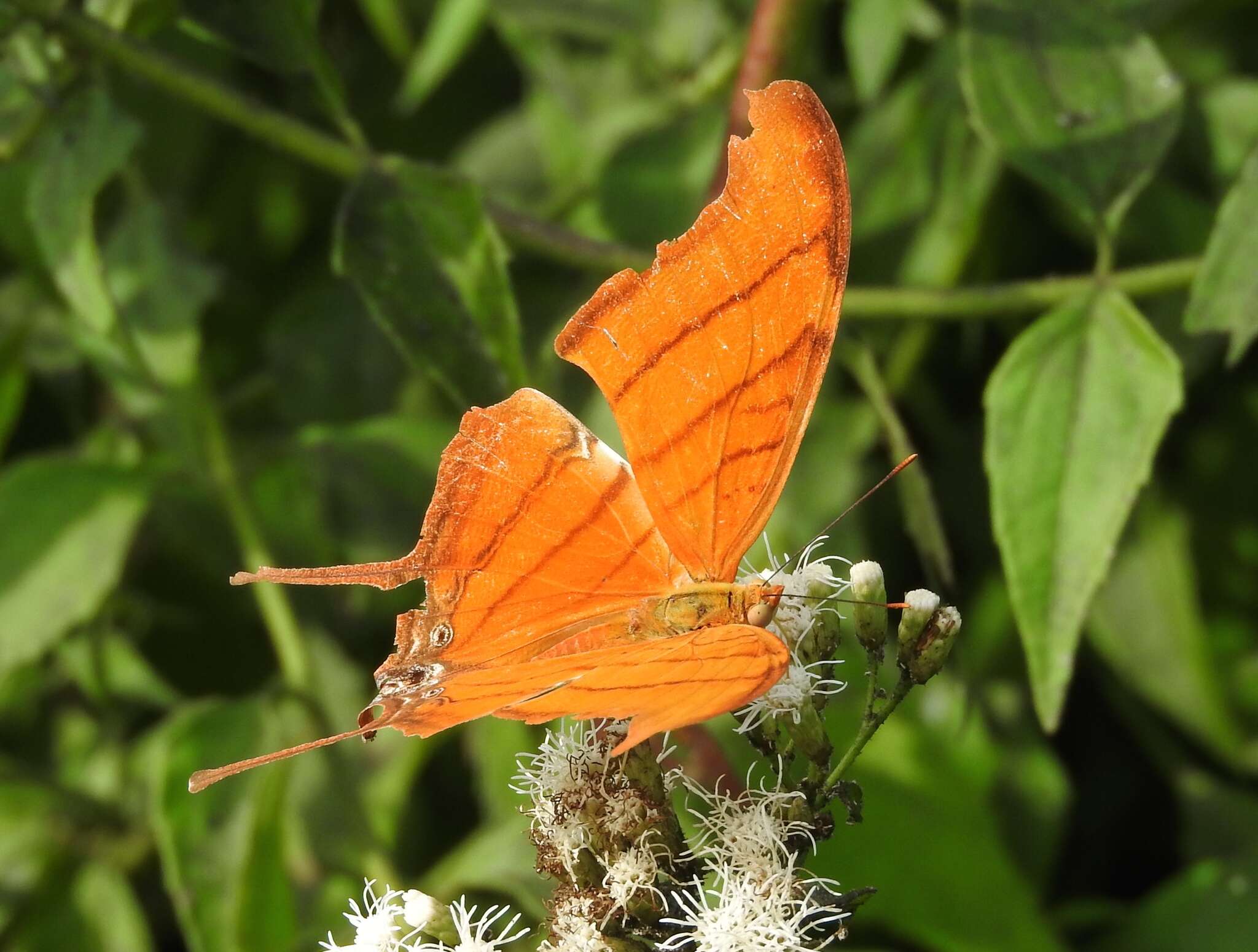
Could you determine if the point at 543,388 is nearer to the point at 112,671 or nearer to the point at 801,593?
the point at 801,593

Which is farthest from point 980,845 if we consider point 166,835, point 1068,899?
point 166,835

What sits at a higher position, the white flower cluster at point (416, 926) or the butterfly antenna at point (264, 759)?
the butterfly antenna at point (264, 759)

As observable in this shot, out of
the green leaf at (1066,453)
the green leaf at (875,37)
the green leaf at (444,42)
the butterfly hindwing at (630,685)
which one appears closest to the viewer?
the butterfly hindwing at (630,685)

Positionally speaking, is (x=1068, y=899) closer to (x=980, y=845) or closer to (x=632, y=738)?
(x=980, y=845)

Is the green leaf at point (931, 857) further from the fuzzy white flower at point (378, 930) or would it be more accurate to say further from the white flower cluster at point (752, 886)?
the fuzzy white flower at point (378, 930)

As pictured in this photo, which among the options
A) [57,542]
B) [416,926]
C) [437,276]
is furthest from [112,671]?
[416,926]

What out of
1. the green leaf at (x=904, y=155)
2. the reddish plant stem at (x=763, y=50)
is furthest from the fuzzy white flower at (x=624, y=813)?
the green leaf at (x=904, y=155)

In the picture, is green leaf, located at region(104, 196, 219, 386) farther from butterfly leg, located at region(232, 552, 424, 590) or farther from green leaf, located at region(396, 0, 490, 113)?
butterfly leg, located at region(232, 552, 424, 590)
